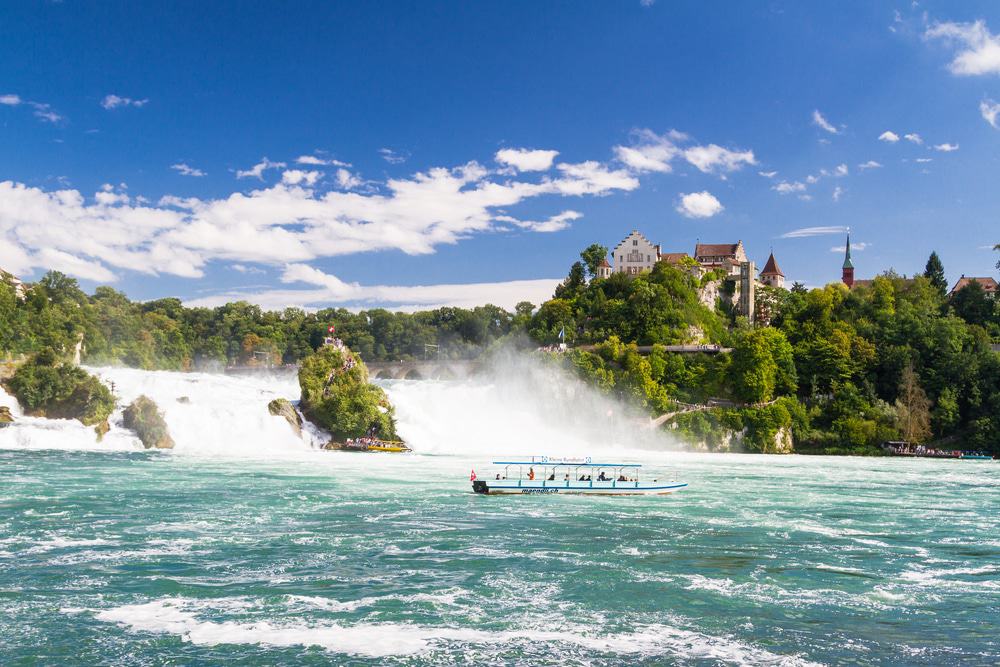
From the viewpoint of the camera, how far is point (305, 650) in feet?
52.5

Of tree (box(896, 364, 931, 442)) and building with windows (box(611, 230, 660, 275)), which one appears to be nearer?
tree (box(896, 364, 931, 442))

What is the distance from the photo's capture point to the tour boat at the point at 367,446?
57.4 m

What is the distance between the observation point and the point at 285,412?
58750 millimetres

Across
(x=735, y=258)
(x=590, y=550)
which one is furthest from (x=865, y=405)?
(x=590, y=550)

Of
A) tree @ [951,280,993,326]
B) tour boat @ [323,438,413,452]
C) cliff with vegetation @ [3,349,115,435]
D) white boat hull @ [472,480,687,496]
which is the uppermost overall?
tree @ [951,280,993,326]

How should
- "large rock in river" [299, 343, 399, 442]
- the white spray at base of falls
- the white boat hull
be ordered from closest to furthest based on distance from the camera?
the white boat hull < "large rock in river" [299, 343, 399, 442] < the white spray at base of falls

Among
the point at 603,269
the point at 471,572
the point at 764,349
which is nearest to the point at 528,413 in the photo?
the point at 764,349

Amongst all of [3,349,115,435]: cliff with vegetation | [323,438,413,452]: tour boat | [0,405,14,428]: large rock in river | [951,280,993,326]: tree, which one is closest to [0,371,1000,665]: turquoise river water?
[0,405,14,428]: large rock in river

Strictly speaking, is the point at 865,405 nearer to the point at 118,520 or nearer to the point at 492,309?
the point at 118,520

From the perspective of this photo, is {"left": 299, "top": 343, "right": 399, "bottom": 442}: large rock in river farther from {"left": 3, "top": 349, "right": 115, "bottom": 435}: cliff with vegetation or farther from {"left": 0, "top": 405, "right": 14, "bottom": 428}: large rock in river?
{"left": 0, "top": 405, "right": 14, "bottom": 428}: large rock in river

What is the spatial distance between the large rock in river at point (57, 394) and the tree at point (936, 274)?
9350cm

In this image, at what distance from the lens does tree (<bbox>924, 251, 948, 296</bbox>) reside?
341 ft

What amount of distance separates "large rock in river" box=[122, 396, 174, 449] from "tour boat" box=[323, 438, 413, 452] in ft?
35.3

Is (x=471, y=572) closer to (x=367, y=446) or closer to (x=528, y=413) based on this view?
(x=367, y=446)
